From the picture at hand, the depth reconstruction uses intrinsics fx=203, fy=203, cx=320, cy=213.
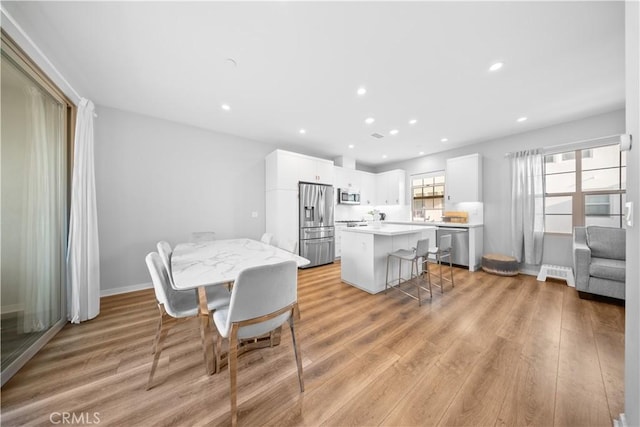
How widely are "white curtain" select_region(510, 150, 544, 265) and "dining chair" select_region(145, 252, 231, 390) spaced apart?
496cm

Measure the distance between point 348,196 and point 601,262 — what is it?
163 inches

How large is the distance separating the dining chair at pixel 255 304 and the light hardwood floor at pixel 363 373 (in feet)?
1.02

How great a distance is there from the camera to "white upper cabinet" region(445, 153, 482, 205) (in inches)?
166

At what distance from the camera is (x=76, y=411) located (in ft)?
3.96

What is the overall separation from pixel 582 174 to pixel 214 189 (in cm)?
634

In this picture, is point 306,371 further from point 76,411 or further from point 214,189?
point 214,189

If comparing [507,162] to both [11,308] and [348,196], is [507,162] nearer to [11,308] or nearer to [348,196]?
[348,196]

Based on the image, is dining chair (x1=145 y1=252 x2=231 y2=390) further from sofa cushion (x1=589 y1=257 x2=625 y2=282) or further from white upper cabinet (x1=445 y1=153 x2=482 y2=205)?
white upper cabinet (x1=445 y1=153 x2=482 y2=205)

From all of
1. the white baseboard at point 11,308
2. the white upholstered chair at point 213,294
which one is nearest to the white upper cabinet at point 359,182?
the white upholstered chair at point 213,294

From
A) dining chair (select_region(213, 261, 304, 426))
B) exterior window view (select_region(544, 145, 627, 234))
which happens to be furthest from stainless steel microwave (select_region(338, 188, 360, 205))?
dining chair (select_region(213, 261, 304, 426))

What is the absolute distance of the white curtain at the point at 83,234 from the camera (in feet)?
7.14

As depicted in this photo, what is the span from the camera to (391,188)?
19.0 ft

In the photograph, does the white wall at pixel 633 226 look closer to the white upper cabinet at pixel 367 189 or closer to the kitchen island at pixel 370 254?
the kitchen island at pixel 370 254

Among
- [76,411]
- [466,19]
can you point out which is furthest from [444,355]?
[466,19]
